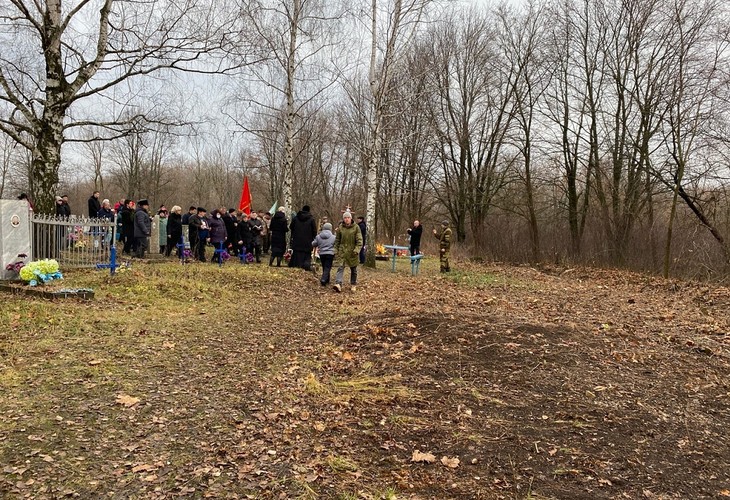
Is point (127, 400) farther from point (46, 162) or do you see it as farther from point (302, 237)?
point (302, 237)

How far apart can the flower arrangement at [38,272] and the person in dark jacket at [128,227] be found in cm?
541

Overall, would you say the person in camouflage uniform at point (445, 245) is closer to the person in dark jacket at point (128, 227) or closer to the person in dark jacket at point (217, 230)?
the person in dark jacket at point (217, 230)

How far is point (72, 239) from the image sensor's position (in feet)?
35.5

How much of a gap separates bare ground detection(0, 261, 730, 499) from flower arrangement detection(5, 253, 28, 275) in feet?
3.96

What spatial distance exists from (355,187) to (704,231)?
26.9m

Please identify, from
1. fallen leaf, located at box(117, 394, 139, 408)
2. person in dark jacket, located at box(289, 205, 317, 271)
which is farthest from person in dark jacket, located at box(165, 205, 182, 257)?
fallen leaf, located at box(117, 394, 139, 408)

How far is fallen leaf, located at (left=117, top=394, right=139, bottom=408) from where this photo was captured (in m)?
4.55

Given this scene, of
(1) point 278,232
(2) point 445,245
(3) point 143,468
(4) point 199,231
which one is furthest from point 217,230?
(3) point 143,468

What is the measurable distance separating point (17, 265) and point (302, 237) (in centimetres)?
685

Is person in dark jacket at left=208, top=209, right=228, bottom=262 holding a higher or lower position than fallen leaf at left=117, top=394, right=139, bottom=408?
higher

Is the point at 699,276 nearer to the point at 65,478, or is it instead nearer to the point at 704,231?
the point at 704,231

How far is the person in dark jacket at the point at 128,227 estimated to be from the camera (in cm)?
1449

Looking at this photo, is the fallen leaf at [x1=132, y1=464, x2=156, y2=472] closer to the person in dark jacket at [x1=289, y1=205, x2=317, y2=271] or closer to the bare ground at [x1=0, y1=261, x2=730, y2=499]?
the bare ground at [x1=0, y1=261, x2=730, y2=499]

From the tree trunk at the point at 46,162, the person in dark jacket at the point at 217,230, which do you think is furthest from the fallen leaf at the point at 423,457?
the person in dark jacket at the point at 217,230
